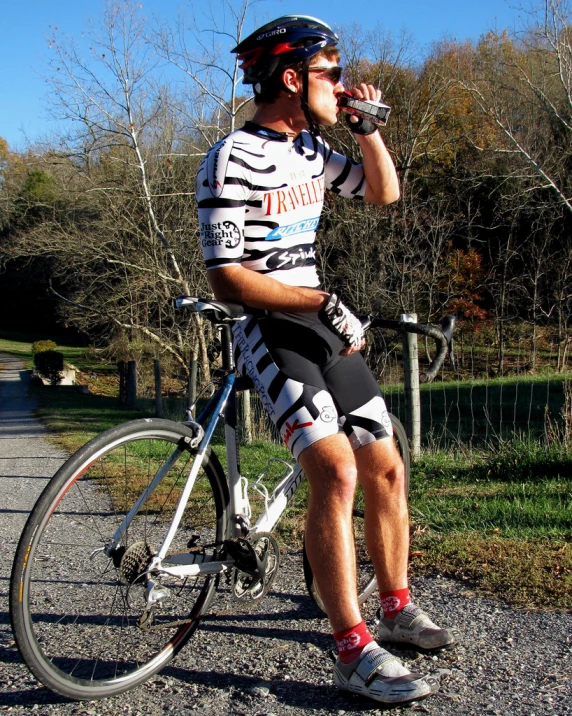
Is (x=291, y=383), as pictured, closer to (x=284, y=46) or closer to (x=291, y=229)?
(x=291, y=229)

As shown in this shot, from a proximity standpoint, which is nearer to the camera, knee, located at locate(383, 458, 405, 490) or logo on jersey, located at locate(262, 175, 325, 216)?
logo on jersey, located at locate(262, 175, 325, 216)

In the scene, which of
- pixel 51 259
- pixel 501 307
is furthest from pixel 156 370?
pixel 501 307

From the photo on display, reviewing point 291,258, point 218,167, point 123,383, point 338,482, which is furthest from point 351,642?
point 123,383

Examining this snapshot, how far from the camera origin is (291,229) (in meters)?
2.78

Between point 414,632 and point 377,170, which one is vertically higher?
point 377,170

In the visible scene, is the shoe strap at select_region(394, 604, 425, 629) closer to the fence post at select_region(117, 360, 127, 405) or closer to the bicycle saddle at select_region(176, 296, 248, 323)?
the bicycle saddle at select_region(176, 296, 248, 323)

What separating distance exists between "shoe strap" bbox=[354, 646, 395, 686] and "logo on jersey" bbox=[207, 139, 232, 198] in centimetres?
162

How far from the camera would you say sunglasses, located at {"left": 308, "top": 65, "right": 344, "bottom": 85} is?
2.73 metres

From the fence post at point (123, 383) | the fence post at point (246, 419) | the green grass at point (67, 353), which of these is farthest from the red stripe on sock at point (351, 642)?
the green grass at point (67, 353)

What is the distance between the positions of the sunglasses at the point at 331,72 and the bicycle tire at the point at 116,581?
1.39m

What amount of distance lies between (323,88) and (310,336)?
913 mm

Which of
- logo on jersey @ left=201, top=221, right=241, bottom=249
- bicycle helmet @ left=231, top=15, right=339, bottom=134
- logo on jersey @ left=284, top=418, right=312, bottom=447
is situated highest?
bicycle helmet @ left=231, top=15, right=339, bottom=134

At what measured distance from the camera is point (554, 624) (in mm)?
2975

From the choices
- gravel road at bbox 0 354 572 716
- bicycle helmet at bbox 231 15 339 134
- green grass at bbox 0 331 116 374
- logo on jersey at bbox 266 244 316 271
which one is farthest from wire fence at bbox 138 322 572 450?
green grass at bbox 0 331 116 374
